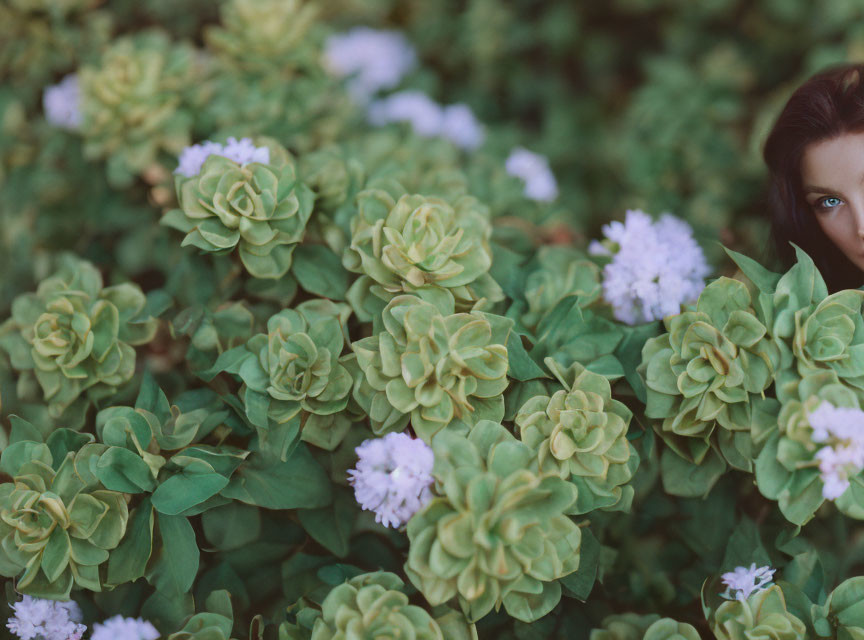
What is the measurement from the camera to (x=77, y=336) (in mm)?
953

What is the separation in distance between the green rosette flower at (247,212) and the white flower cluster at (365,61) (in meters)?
0.74

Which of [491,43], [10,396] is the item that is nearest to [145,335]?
[10,396]

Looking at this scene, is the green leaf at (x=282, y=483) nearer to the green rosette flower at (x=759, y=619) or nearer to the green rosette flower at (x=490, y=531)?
the green rosette flower at (x=490, y=531)

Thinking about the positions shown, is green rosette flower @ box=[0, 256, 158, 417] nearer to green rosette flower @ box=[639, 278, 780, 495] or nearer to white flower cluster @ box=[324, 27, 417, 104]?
green rosette flower @ box=[639, 278, 780, 495]

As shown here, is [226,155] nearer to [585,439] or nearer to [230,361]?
[230,361]

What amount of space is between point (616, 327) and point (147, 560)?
667mm

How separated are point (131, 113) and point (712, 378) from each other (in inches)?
41.0

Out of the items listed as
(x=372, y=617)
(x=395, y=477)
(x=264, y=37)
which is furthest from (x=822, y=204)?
(x=264, y=37)

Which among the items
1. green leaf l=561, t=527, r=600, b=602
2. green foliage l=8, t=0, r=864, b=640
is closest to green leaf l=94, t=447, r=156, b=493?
green foliage l=8, t=0, r=864, b=640

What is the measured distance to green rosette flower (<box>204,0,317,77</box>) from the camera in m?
1.36

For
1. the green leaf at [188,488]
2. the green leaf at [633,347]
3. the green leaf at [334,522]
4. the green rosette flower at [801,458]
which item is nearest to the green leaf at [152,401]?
the green leaf at [188,488]

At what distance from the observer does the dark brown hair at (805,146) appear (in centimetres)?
95

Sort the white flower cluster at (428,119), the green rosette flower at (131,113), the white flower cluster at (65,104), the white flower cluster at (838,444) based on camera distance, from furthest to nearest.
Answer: the white flower cluster at (428,119) → the white flower cluster at (65,104) → the green rosette flower at (131,113) → the white flower cluster at (838,444)

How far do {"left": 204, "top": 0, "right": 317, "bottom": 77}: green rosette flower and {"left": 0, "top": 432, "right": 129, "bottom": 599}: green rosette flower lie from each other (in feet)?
2.80
